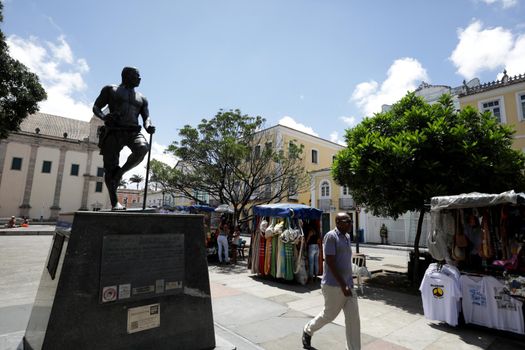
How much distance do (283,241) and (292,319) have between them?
111 inches

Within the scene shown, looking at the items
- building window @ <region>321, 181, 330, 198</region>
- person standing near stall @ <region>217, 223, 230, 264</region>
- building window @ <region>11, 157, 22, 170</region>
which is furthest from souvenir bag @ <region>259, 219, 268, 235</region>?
building window @ <region>11, 157, 22, 170</region>

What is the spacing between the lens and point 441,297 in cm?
489

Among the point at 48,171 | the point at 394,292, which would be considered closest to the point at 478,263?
the point at 394,292

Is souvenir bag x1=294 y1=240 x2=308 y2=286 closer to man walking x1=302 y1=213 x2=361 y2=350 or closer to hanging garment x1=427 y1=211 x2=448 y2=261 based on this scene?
hanging garment x1=427 y1=211 x2=448 y2=261

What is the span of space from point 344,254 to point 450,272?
2424 mm

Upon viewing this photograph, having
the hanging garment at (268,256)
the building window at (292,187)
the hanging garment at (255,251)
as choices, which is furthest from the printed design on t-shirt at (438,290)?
the building window at (292,187)

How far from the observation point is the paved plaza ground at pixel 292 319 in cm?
411

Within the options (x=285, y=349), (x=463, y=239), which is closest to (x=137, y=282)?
(x=285, y=349)

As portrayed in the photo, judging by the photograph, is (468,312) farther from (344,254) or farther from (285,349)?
(285,349)

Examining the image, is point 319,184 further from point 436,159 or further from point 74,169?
point 74,169

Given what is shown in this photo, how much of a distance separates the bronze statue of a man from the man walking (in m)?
3.09

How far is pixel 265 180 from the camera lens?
15727 millimetres

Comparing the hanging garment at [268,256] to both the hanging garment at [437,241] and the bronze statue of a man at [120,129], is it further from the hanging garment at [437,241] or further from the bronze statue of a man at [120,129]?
the bronze statue of a man at [120,129]

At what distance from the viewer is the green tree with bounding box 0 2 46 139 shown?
13836 millimetres
